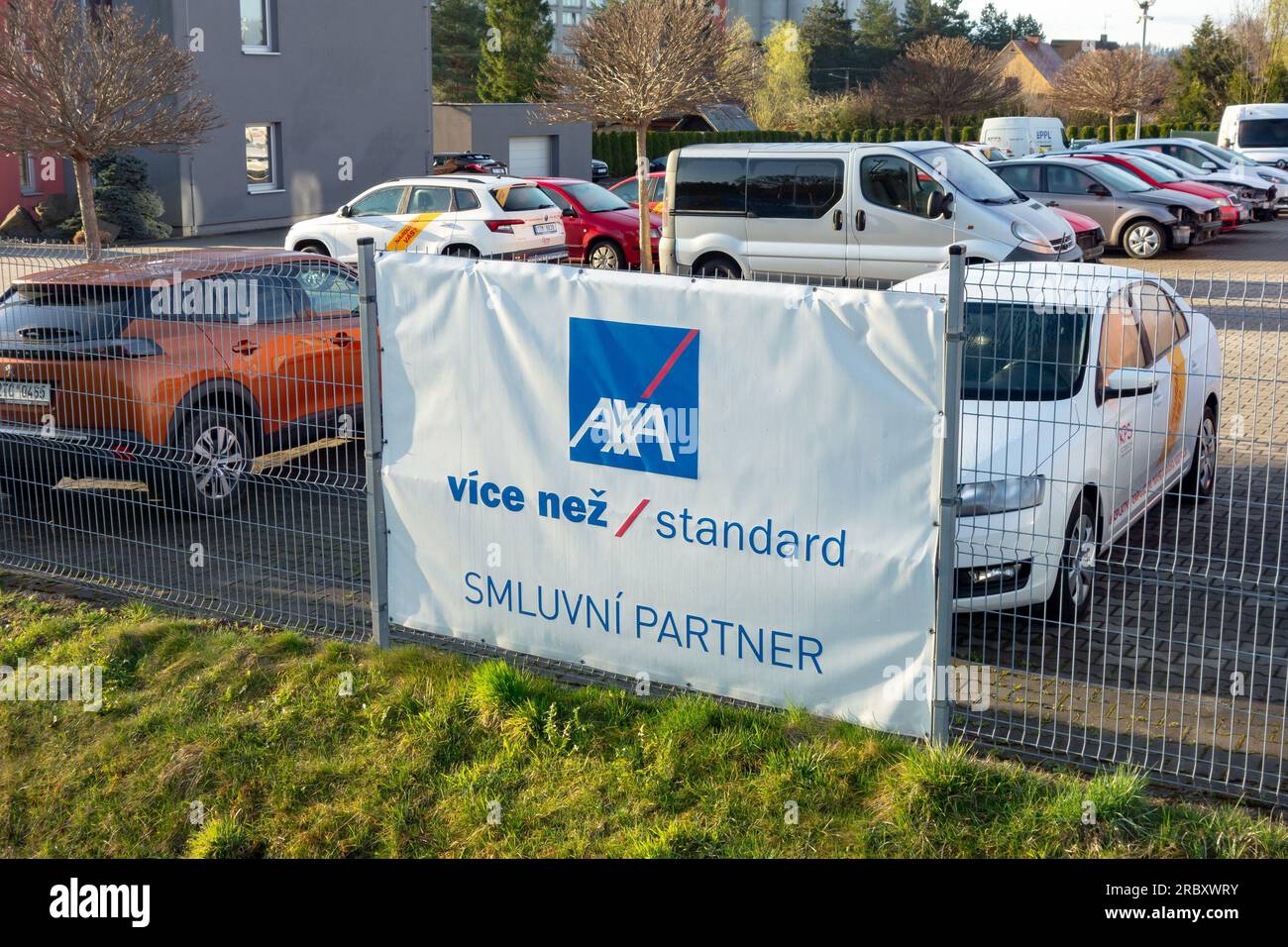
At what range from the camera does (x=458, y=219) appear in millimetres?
18625

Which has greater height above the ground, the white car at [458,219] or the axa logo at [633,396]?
the white car at [458,219]

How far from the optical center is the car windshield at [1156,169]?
23.4 m

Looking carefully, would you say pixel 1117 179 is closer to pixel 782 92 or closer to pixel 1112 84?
pixel 1112 84

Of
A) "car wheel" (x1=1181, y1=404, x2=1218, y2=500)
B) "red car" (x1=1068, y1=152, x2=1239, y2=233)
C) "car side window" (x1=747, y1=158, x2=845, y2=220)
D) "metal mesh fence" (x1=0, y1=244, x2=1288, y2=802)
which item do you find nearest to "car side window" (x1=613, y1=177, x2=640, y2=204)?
"car side window" (x1=747, y1=158, x2=845, y2=220)

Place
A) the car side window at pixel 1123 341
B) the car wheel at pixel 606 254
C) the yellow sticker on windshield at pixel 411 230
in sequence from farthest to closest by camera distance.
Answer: the car wheel at pixel 606 254, the yellow sticker on windshield at pixel 411 230, the car side window at pixel 1123 341

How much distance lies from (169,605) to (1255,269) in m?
18.2

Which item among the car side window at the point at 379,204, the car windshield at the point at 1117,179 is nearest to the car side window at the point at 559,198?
the car side window at the point at 379,204

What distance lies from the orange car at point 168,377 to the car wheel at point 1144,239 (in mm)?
17472

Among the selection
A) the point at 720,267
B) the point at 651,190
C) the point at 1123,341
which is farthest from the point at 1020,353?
the point at 651,190

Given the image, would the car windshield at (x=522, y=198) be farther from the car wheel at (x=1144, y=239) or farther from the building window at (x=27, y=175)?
the building window at (x=27, y=175)

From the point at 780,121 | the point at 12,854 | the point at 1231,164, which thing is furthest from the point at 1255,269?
the point at 780,121

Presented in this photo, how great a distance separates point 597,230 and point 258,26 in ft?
50.5

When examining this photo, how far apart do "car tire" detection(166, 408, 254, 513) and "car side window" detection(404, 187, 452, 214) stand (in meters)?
12.3

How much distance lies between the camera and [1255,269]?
20438 mm
